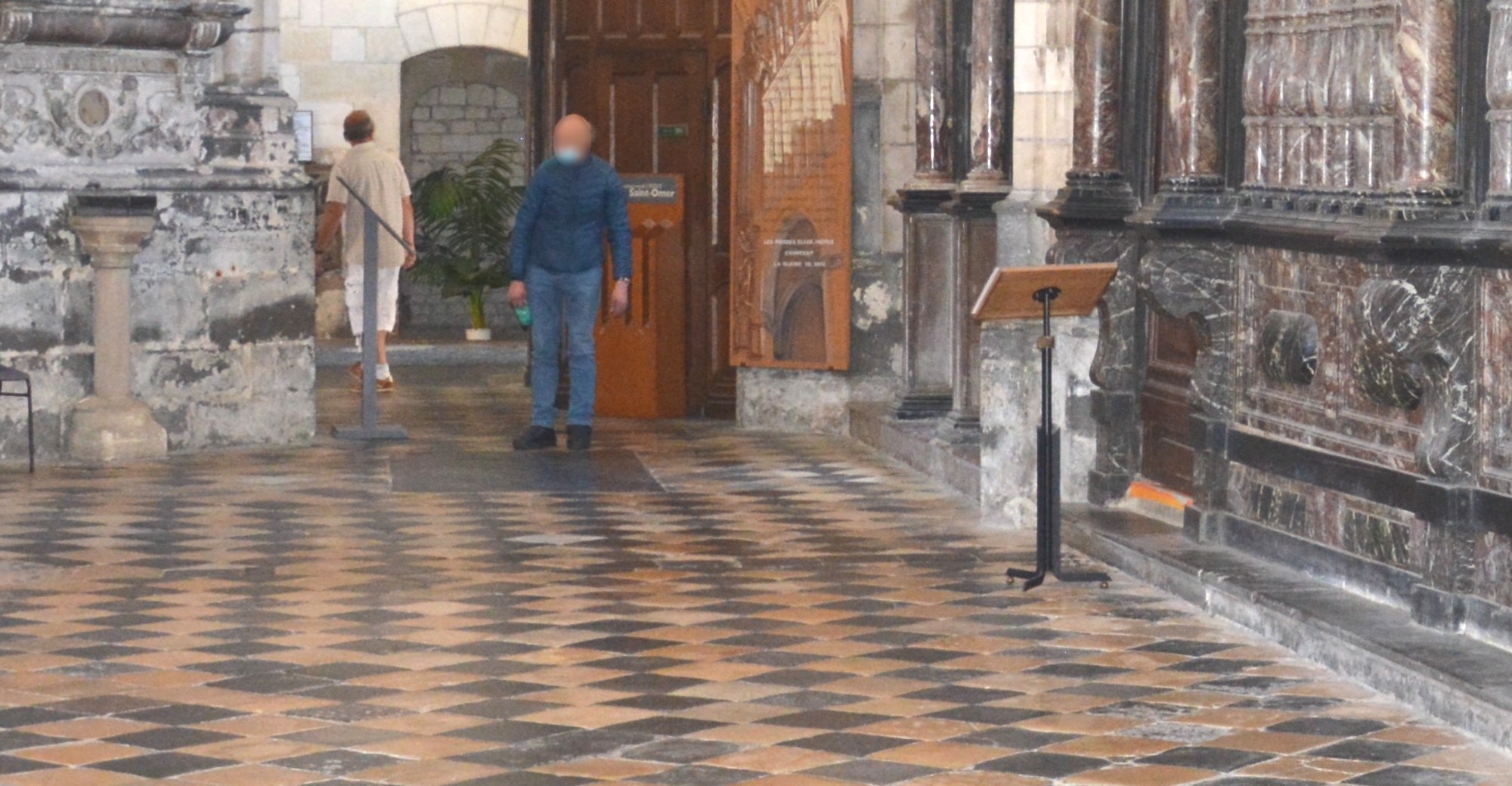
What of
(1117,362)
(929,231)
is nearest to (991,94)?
(929,231)

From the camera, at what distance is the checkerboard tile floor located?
493cm

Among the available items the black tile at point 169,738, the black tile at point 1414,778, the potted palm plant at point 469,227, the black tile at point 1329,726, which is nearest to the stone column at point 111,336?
the black tile at point 169,738

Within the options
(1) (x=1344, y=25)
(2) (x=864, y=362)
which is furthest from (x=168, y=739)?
(2) (x=864, y=362)

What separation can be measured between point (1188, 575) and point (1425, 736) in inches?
67.7

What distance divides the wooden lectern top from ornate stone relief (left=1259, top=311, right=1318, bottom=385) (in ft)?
2.16

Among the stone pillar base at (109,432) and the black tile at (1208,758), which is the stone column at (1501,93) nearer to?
the black tile at (1208,758)

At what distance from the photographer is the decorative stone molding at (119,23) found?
9945 millimetres

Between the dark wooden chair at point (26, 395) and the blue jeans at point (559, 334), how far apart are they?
83.4 inches

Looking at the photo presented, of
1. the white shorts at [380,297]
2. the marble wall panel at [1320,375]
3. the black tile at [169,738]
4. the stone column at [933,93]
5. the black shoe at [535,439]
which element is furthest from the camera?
the white shorts at [380,297]

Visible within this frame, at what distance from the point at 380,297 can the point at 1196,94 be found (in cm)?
682

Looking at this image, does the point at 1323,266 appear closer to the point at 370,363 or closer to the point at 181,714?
the point at 181,714

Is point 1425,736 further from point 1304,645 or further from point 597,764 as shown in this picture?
point 597,764

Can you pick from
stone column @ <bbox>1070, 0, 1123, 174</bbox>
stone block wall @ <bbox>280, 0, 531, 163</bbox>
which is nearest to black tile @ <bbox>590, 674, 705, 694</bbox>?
stone column @ <bbox>1070, 0, 1123, 174</bbox>

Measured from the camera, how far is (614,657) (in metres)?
6.07
